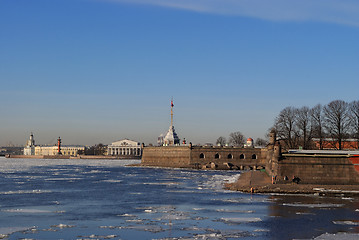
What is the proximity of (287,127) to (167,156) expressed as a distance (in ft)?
123

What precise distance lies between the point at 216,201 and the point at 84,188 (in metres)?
20.0

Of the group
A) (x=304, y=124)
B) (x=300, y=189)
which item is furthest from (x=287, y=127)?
(x=300, y=189)

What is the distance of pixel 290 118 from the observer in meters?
113

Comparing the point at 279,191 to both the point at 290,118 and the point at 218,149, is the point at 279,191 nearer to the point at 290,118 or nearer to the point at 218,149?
the point at 290,118

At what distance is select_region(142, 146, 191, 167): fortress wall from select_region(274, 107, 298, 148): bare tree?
1013 inches

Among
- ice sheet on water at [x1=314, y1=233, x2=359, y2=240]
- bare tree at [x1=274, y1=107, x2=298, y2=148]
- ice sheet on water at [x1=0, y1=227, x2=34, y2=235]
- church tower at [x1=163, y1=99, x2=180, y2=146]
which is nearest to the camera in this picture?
ice sheet on water at [x1=314, y1=233, x2=359, y2=240]

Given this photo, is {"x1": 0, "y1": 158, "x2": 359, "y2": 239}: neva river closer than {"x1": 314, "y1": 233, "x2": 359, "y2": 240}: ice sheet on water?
No

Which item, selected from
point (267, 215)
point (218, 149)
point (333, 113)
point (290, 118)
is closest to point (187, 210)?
point (267, 215)

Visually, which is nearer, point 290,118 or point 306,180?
point 306,180

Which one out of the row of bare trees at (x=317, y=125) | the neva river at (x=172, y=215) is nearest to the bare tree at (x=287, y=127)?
the row of bare trees at (x=317, y=125)

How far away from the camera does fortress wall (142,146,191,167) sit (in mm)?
130738

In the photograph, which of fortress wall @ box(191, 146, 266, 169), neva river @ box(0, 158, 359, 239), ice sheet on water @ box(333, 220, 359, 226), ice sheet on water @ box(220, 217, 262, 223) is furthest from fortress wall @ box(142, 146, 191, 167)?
ice sheet on water @ box(333, 220, 359, 226)

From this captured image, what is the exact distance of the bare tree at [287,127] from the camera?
11125 cm

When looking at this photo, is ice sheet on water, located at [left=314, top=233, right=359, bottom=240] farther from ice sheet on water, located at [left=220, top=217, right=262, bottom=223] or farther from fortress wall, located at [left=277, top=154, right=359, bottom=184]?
fortress wall, located at [left=277, top=154, right=359, bottom=184]
